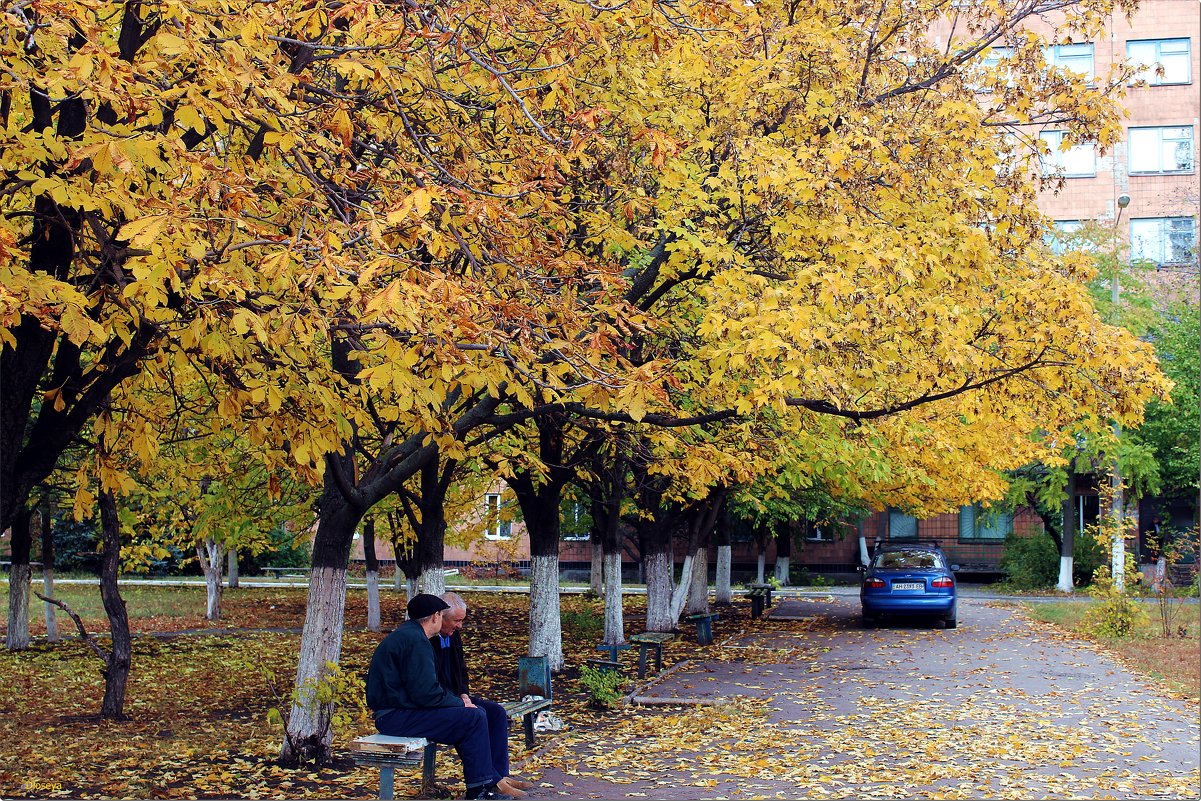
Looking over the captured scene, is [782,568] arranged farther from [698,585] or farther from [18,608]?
[18,608]

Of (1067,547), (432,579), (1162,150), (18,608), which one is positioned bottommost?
(18,608)

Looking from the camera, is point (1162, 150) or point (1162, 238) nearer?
point (1162, 238)

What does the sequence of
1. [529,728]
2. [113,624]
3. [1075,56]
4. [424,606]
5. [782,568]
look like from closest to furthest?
[424,606], [529,728], [113,624], [782,568], [1075,56]

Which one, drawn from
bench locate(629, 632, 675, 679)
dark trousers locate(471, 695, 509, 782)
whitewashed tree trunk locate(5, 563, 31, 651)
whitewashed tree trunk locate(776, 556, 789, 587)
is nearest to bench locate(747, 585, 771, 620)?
whitewashed tree trunk locate(776, 556, 789, 587)

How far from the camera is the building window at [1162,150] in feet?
131

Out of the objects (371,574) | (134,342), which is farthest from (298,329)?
(371,574)

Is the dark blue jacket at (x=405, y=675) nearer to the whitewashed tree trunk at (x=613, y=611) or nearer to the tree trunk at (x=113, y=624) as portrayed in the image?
the tree trunk at (x=113, y=624)

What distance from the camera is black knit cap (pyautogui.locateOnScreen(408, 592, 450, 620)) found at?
8141 millimetres

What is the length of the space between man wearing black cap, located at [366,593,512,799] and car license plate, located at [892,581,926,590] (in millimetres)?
16317

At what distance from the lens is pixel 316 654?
985 centimetres

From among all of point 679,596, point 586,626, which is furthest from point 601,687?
point 586,626

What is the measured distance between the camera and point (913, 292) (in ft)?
31.8

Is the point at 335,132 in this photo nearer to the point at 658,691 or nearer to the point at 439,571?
the point at 439,571

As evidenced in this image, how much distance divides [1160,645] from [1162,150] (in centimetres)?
2736
